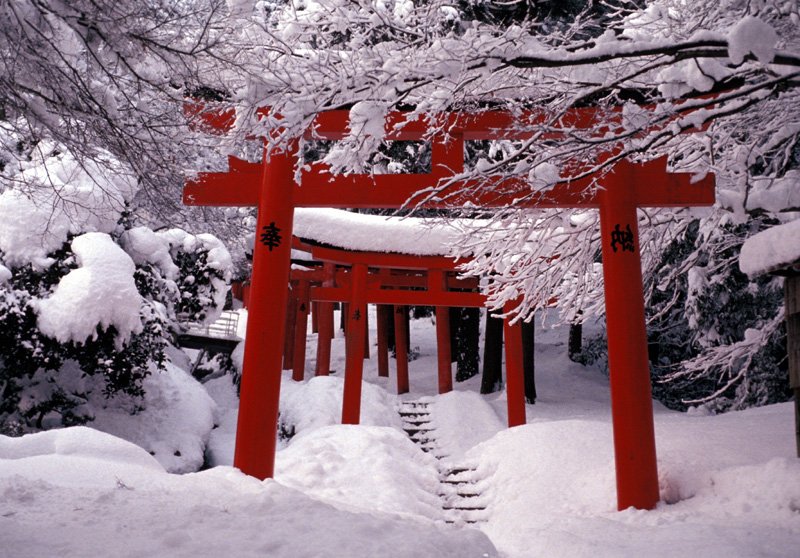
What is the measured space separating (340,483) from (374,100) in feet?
17.0

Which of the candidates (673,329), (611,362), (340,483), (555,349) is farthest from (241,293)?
(611,362)

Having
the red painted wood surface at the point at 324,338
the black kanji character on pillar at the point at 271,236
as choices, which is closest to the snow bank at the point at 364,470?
the black kanji character on pillar at the point at 271,236

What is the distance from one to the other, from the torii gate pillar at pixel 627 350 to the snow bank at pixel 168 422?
8496mm

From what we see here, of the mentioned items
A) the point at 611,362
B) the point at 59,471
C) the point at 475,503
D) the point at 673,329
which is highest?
the point at 673,329

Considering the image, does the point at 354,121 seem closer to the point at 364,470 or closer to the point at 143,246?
the point at 364,470

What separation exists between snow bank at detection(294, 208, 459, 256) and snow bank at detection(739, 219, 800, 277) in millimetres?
6612

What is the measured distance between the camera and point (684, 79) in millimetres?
4508

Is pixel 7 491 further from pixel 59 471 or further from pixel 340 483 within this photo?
pixel 340 483

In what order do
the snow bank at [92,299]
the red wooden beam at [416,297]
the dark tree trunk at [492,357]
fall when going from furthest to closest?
the dark tree trunk at [492,357] < the red wooden beam at [416,297] < the snow bank at [92,299]

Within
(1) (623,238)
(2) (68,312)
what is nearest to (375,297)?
(2) (68,312)

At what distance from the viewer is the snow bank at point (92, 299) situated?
35.6 feet

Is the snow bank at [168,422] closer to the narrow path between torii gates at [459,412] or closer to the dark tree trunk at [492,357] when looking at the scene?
the narrow path between torii gates at [459,412]

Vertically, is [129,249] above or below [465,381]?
above

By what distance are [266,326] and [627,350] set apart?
3.51 m
